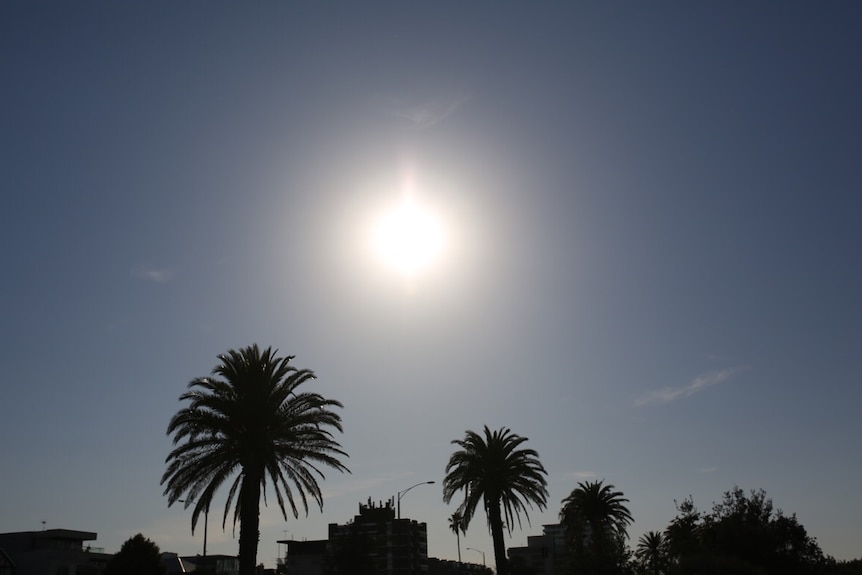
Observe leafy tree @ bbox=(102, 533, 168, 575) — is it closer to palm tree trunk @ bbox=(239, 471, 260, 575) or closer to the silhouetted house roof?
palm tree trunk @ bbox=(239, 471, 260, 575)

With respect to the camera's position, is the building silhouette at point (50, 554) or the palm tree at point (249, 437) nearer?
the palm tree at point (249, 437)

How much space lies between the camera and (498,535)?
1945 inches

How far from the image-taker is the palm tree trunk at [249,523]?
34.0 m

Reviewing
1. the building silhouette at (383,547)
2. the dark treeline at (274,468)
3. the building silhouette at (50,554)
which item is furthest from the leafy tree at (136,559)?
the building silhouette at (383,547)

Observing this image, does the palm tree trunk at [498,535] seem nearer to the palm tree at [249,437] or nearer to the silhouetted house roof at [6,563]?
the palm tree at [249,437]

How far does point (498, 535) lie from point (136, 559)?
75.2 ft

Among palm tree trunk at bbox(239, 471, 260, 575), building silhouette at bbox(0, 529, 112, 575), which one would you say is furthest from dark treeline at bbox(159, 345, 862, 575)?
building silhouette at bbox(0, 529, 112, 575)

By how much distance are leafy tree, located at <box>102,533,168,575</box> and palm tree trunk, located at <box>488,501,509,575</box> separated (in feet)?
68.8

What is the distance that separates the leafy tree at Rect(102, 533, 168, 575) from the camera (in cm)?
3675

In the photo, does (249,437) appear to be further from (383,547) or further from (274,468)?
(383,547)

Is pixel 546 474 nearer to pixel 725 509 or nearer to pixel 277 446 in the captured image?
pixel 725 509

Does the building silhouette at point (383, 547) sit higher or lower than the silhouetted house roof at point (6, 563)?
higher

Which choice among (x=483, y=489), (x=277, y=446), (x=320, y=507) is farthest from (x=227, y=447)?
(x=483, y=489)

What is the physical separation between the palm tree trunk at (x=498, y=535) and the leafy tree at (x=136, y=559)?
20983 mm
